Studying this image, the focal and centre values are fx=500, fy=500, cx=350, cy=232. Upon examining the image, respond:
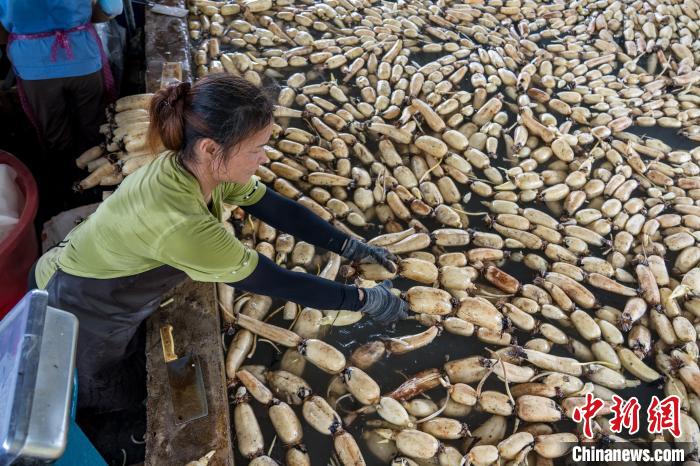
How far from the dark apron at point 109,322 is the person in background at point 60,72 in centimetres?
163

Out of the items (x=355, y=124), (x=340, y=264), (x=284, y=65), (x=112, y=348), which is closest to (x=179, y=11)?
(x=284, y=65)

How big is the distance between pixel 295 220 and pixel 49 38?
185 cm

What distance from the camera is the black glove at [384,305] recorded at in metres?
2.31

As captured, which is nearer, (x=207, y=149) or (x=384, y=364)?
(x=207, y=149)

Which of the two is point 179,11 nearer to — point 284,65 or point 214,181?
point 284,65

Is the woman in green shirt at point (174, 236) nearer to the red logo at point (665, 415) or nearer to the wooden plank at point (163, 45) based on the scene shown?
the red logo at point (665, 415)

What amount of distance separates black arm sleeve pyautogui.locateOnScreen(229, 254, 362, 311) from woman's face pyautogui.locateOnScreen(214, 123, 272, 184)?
0.32 meters

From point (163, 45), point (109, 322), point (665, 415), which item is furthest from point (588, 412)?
point (163, 45)

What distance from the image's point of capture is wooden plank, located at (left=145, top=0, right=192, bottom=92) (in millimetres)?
3518

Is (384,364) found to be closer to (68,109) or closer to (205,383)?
(205,383)

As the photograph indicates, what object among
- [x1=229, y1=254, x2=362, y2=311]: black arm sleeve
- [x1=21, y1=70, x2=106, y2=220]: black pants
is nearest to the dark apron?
[x1=229, y1=254, x2=362, y2=311]: black arm sleeve

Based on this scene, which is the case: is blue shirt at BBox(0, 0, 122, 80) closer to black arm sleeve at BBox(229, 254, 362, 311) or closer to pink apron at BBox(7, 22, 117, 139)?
pink apron at BBox(7, 22, 117, 139)

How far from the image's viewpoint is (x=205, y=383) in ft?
6.98

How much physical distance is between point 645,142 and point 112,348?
3906 millimetres
